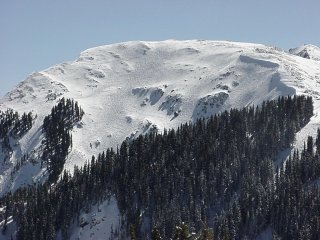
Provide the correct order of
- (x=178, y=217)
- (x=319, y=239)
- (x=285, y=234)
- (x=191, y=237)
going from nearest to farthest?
(x=191, y=237), (x=319, y=239), (x=285, y=234), (x=178, y=217)

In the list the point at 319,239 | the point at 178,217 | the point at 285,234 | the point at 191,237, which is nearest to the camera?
the point at 191,237

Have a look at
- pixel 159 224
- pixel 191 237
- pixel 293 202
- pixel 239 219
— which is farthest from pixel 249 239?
pixel 191 237

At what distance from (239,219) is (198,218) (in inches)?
692

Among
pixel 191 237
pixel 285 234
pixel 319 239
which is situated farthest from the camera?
pixel 285 234

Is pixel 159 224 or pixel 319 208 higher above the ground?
pixel 319 208

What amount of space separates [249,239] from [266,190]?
2180cm

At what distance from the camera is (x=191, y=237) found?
6544cm

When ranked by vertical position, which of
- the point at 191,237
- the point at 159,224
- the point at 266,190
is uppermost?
the point at 191,237

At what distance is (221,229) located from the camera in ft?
612

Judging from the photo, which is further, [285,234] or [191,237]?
[285,234]

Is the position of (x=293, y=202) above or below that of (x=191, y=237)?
below

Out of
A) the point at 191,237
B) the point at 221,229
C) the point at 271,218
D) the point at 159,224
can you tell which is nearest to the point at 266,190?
the point at 271,218

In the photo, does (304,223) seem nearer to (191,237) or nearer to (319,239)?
(319,239)

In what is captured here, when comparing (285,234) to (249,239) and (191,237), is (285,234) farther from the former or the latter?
(191,237)
